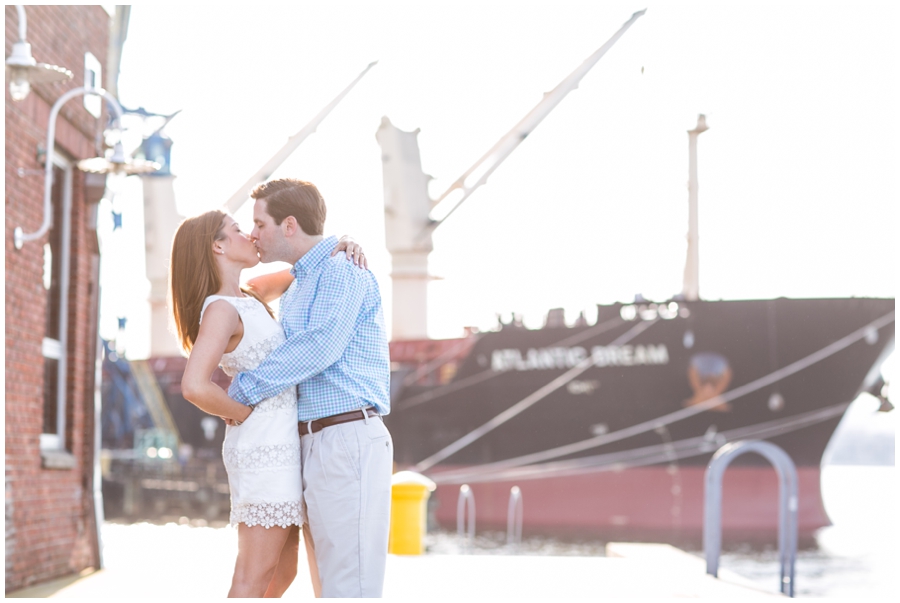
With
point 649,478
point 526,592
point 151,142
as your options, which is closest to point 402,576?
point 526,592

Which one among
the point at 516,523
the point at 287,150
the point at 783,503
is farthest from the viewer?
the point at 287,150

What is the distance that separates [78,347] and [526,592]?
3695 mm

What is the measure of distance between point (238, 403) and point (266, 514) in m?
0.29

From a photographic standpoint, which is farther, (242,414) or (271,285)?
(271,285)

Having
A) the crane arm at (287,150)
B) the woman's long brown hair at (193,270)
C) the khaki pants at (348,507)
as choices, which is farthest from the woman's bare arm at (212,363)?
the crane arm at (287,150)

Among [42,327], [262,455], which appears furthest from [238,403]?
[42,327]

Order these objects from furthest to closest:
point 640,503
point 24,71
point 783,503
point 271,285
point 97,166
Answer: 1. point 640,503
2. point 783,503
3. point 97,166
4. point 24,71
5. point 271,285

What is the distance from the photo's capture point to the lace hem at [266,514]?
266cm

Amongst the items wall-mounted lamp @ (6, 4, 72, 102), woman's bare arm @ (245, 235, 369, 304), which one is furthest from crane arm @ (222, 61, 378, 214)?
woman's bare arm @ (245, 235, 369, 304)

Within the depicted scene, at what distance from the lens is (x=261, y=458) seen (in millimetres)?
2680

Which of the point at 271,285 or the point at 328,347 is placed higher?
the point at 271,285

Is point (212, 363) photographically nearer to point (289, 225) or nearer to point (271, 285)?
point (289, 225)

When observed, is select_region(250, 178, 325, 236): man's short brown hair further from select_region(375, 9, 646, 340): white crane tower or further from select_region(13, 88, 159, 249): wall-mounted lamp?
select_region(375, 9, 646, 340): white crane tower

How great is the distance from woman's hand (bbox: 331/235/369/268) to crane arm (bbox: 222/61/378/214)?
19555 mm
